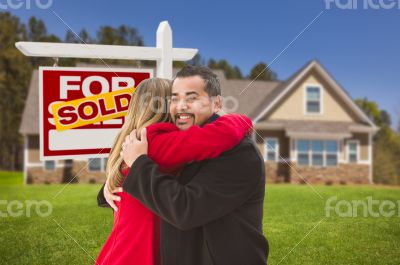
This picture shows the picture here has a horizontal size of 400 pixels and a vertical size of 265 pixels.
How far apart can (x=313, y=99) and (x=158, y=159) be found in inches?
894

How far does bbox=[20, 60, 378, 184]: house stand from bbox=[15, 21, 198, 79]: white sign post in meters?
18.6

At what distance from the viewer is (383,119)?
39.9 meters

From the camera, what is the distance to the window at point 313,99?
2412 centimetres

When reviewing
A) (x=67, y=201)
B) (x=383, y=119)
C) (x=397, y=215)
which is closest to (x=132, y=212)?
(x=397, y=215)

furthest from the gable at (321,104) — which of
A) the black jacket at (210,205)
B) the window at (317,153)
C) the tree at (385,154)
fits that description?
the black jacket at (210,205)

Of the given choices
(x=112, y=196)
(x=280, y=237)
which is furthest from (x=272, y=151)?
(x=112, y=196)

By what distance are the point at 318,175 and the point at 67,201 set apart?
14.9 metres

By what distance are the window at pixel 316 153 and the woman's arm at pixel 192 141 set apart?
2140 cm

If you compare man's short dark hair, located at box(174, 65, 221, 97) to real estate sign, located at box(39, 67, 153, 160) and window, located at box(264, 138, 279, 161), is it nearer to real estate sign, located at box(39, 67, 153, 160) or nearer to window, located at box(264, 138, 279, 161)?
real estate sign, located at box(39, 67, 153, 160)

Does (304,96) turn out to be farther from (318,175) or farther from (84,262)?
(84,262)

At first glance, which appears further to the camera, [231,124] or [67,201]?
[67,201]

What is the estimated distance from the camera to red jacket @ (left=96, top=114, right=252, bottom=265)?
7.43 feet

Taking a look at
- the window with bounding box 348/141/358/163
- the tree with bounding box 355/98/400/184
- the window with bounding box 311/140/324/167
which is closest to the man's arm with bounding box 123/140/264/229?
the window with bounding box 311/140/324/167

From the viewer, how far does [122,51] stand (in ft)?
14.0
